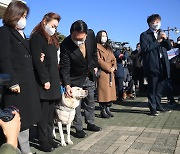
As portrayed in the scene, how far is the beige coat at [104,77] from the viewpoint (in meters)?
6.82

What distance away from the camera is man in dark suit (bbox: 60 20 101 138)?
4.94 m

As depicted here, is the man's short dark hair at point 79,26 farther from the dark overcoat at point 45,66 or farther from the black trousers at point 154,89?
the black trousers at point 154,89

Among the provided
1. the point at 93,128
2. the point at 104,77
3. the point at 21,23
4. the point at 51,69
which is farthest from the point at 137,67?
the point at 21,23

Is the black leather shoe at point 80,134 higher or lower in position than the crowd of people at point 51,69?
lower

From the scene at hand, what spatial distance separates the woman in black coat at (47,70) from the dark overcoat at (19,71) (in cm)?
42

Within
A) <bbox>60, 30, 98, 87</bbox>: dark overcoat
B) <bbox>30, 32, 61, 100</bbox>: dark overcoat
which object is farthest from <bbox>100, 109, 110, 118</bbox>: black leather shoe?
<bbox>30, 32, 61, 100</bbox>: dark overcoat

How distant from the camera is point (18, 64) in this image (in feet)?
12.0

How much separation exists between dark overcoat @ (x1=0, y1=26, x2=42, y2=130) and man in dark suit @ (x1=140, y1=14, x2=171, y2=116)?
379cm

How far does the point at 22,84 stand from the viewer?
12.1 ft

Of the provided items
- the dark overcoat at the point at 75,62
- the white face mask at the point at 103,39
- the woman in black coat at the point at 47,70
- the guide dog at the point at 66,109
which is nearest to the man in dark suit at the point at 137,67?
the white face mask at the point at 103,39

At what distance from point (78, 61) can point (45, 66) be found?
0.88 meters

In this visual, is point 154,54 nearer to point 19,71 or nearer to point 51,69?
point 51,69

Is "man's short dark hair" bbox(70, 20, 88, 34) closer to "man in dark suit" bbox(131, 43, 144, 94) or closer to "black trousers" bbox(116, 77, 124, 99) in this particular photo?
"black trousers" bbox(116, 77, 124, 99)

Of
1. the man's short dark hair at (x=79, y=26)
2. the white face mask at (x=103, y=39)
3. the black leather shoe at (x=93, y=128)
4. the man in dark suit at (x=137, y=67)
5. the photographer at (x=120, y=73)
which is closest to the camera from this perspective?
the man's short dark hair at (x=79, y=26)
